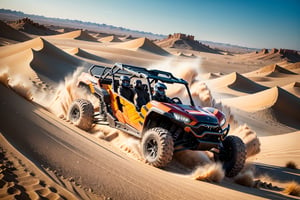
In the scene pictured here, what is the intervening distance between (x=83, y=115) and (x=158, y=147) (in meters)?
2.55

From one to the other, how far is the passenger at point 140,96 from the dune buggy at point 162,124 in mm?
187

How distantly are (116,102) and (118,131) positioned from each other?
74 centimetres

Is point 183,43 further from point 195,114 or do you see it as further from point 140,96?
point 195,114

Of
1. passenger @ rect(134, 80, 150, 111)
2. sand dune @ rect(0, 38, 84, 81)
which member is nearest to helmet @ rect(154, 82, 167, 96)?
passenger @ rect(134, 80, 150, 111)

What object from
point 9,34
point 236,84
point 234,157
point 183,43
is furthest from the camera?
point 183,43

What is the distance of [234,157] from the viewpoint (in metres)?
6.18

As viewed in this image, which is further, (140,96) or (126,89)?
(126,89)


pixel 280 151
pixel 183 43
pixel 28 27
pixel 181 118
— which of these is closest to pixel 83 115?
pixel 181 118

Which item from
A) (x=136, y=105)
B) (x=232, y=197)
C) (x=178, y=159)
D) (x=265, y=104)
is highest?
(x=136, y=105)

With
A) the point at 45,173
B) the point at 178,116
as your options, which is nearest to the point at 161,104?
the point at 178,116

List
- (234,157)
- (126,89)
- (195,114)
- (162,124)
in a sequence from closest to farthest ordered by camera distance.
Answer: (195,114) < (234,157) < (162,124) < (126,89)

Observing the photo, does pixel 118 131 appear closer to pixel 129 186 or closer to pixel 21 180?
pixel 129 186

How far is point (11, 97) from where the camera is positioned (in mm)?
7184

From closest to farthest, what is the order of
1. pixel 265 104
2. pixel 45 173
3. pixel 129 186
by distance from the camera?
1. pixel 45 173
2. pixel 129 186
3. pixel 265 104
